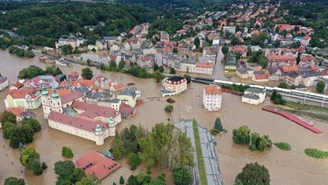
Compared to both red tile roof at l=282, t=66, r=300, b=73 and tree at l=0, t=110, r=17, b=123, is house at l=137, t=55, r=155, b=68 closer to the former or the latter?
red tile roof at l=282, t=66, r=300, b=73

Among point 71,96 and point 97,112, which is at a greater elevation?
point 71,96

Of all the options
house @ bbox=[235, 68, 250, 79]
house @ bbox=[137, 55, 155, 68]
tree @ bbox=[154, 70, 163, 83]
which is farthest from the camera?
house @ bbox=[137, 55, 155, 68]

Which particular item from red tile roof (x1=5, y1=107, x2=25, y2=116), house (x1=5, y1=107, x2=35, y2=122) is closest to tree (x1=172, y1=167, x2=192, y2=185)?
house (x1=5, y1=107, x2=35, y2=122)

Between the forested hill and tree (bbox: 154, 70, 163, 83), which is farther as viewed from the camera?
the forested hill

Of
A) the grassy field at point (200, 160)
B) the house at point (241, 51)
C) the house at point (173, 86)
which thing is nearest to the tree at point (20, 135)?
the grassy field at point (200, 160)

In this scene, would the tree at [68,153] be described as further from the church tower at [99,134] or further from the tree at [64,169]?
the tree at [64,169]

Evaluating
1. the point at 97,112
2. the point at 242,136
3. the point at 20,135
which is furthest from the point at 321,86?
the point at 20,135

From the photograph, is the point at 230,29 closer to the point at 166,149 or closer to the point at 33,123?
the point at 33,123
